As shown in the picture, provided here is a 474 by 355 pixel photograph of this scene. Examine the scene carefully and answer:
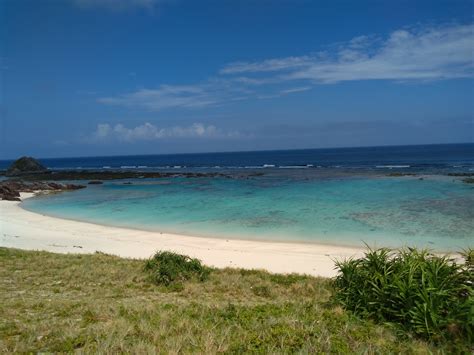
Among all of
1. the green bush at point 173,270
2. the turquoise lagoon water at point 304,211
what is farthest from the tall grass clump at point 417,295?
the turquoise lagoon water at point 304,211

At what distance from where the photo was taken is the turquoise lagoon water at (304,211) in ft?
61.7

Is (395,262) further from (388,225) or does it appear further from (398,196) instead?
(398,196)

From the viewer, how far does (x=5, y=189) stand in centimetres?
3944

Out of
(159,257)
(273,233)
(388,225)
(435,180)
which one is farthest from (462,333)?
(435,180)

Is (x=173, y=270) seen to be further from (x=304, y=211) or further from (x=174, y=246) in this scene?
(x=304, y=211)

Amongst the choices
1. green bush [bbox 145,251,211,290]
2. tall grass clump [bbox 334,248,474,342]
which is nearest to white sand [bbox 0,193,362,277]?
green bush [bbox 145,251,211,290]

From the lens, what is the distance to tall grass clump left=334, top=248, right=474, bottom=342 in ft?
16.0

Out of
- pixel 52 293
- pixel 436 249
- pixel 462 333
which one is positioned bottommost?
pixel 436 249

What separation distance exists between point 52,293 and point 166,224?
15.4m

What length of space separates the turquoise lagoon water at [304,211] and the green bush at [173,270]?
29.0 ft

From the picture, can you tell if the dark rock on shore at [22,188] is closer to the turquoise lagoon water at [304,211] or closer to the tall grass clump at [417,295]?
the turquoise lagoon water at [304,211]

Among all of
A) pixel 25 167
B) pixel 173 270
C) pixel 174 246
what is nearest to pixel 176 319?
pixel 173 270

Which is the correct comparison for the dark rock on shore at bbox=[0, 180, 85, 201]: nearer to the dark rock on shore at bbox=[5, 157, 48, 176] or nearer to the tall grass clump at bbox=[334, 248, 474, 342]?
the tall grass clump at bbox=[334, 248, 474, 342]

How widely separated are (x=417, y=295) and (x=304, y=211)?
69.4 ft
